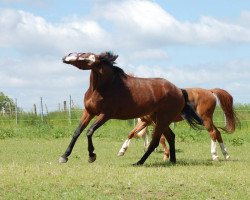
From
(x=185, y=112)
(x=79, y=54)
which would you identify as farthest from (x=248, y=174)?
(x=79, y=54)

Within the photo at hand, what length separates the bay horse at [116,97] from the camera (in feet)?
40.1

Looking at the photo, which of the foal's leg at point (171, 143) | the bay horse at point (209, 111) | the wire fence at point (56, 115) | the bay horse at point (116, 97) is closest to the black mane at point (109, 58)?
the bay horse at point (116, 97)

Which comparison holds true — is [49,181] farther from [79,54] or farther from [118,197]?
[79,54]

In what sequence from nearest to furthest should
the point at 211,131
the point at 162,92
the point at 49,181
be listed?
the point at 49,181
the point at 162,92
the point at 211,131

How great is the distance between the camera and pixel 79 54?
1204 cm

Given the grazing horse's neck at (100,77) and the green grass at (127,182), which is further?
the grazing horse's neck at (100,77)

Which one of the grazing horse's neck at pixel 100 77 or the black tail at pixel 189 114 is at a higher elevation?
the grazing horse's neck at pixel 100 77

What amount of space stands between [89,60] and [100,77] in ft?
1.61

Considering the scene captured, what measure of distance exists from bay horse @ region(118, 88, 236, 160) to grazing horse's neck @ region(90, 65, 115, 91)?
3.97 meters

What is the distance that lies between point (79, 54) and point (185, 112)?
3.40 metres

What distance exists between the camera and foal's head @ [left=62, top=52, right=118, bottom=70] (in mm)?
11894

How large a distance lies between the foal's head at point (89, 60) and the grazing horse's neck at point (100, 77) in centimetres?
12

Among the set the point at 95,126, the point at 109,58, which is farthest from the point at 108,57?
the point at 95,126

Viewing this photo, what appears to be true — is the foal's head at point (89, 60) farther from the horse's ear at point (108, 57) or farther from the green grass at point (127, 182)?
the green grass at point (127, 182)
